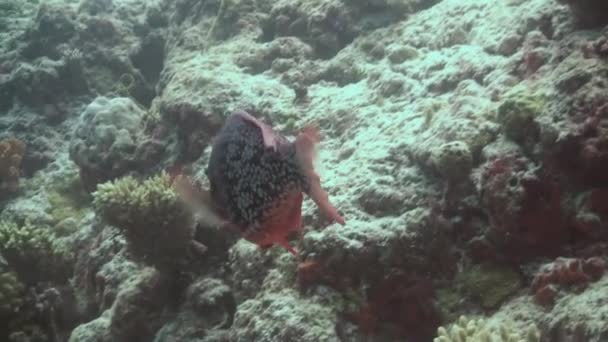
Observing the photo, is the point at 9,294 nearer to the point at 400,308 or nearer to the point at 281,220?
the point at 400,308

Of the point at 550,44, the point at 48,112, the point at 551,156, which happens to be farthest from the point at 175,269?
the point at 48,112

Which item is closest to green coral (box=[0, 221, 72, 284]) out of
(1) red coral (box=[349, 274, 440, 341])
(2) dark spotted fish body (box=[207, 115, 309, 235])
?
(1) red coral (box=[349, 274, 440, 341])

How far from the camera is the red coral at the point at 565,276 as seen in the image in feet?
9.04

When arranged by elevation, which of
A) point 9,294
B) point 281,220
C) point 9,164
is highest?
point 281,220

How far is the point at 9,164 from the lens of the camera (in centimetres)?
767

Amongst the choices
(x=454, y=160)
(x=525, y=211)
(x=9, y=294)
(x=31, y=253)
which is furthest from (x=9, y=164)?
(x=525, y=211)

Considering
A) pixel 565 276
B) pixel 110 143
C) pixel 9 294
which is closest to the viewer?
pixel 565 276

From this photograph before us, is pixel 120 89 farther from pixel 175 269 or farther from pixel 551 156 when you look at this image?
pixel 551 156

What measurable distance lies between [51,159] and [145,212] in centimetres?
478

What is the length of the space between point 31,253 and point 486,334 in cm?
471

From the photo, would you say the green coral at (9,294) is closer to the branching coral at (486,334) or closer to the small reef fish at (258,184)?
the small reef fish at (258,184)

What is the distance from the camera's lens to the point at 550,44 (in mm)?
3938

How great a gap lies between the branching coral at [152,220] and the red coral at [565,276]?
267 centimetres

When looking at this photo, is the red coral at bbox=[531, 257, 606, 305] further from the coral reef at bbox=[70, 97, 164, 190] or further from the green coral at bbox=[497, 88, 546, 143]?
the coral reef at bbox=[70, 97, 164, 190]
